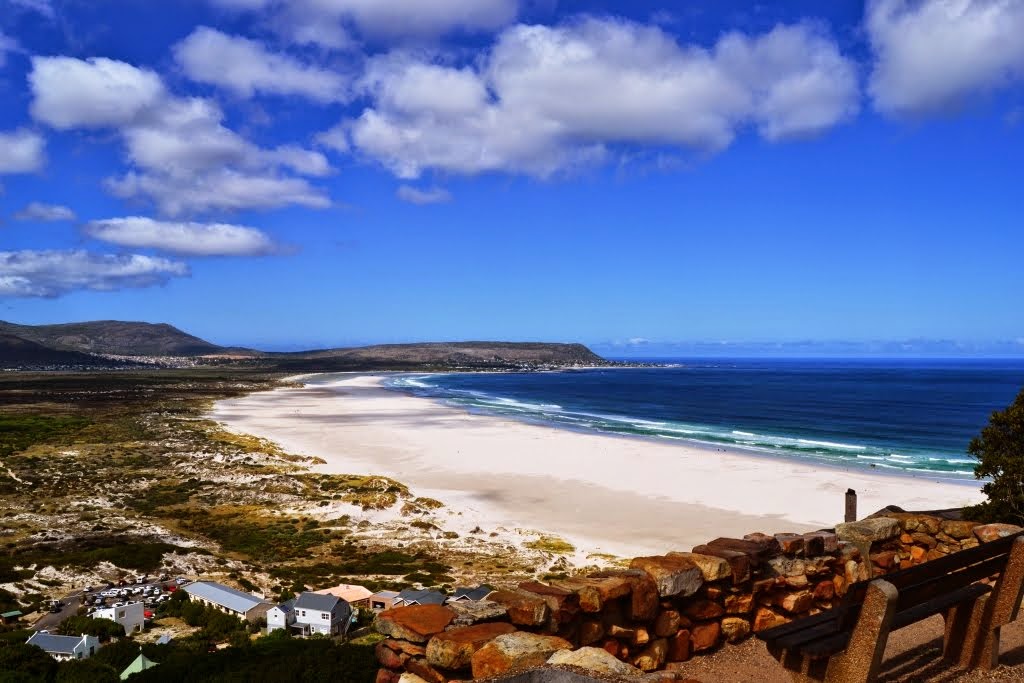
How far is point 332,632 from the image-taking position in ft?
51.1

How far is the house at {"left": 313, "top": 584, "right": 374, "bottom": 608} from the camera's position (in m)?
17.9

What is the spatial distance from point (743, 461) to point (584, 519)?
17.8 m

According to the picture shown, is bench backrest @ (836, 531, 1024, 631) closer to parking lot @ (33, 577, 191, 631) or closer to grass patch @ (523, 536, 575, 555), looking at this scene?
grass patch @ (523, 536, 575, 555)

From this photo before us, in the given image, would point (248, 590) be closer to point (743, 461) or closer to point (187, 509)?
point (187, 509)

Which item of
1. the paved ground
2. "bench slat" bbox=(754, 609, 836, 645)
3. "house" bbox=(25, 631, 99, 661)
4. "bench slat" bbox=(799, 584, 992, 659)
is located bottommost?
"house" bbox=(25, 631, 99, 661)

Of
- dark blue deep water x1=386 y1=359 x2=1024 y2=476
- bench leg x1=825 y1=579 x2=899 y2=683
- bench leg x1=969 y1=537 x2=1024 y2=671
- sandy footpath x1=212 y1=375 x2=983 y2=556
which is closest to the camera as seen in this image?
bench leg x1=825 y1=579 x2=899 y2=683

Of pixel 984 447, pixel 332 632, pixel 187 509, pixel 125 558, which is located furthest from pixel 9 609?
pixel 984 447

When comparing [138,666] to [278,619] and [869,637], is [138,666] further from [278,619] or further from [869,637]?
[869,637]

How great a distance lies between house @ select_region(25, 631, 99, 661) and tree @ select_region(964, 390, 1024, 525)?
57.3ft

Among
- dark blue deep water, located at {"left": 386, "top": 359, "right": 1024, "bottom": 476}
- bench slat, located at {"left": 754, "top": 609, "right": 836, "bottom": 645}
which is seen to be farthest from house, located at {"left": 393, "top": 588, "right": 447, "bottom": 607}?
dark blue deep water, located at {"left": 386, "top": 359, "right": 1024, "bottom": 476}

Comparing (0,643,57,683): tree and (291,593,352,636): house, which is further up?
(0,643,57,683): tree

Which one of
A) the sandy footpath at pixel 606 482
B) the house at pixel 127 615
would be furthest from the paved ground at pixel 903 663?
the sandy footpath at pixel 606 482

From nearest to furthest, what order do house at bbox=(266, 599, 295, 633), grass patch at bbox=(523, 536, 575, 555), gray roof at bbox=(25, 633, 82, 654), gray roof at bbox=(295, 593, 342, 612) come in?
gray roof at bbox=(25, 633, 82, 654) < gray roof at bbox=(295, 593, 342, 612) < house at bbox=(266, 599, 295, 633) < grass patch at bbox=(523, 536, 575, 555)

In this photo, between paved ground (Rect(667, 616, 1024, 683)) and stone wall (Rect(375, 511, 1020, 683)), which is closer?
stone wall (Rect(375, 511, 1020, 683))
